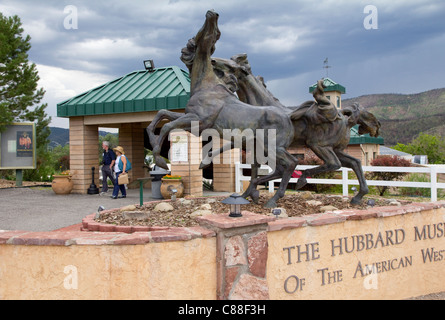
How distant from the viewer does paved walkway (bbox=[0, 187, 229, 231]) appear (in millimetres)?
7062

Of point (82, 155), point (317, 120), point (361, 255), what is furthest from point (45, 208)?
point (361, 255)

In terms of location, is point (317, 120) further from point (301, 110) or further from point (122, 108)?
point (122, 108)

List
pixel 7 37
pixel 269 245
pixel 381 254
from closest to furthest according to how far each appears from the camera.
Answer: pixel 269 245 < pixel 381 254 < pixel 7 37

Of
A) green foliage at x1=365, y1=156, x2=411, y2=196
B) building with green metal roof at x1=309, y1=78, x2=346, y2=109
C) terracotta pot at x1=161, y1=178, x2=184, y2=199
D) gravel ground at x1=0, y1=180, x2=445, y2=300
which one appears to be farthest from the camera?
building with green metal roof at x1=309, y1=78, x2=346, y2=109

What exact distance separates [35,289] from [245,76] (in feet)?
13.4

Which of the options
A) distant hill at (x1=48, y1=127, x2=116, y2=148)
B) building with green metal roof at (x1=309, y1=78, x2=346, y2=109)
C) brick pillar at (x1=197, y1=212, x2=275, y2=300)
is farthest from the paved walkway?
distant hill at (x1=48, y1=127, x2=116, y2=148)

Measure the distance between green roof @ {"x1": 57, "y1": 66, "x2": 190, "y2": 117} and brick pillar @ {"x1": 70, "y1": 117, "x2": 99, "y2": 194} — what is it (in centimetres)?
50

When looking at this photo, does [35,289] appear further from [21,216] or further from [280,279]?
[21,216]

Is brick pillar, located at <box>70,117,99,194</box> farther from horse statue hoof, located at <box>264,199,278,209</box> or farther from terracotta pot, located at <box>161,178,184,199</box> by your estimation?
horse statue hoof, located at <box>264,199,278,209</box>

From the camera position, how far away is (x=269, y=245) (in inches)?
141

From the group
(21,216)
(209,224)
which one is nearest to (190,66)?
(209,224)

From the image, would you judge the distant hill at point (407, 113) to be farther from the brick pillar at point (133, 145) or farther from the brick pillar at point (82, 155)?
the brick pillar at point (82, 155)

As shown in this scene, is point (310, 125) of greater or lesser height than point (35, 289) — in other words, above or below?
above

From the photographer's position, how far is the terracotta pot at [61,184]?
12016mm
